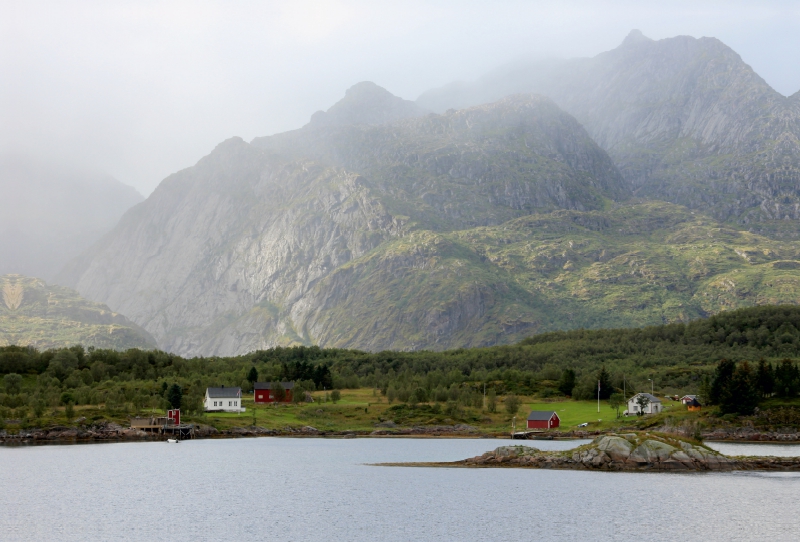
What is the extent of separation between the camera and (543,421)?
467ft

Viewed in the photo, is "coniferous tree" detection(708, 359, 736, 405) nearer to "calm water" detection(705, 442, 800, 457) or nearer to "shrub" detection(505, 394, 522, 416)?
"calm water" detection(705, 442, 800, 457)

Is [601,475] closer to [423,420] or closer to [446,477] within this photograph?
[446,477]

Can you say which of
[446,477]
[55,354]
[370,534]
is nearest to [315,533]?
[370,534]

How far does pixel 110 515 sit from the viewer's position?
66625 mm

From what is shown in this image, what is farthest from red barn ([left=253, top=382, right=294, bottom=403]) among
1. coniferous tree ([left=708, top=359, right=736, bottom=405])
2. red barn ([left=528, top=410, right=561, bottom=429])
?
coniferous tree ([left=708, top=359, right=736, bottom=405])

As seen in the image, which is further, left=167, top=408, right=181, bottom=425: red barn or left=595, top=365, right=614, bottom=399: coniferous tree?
left=595, top=365, right=614, bottom=399: coniferous tree

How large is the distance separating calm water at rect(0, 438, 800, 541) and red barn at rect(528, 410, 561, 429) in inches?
1735

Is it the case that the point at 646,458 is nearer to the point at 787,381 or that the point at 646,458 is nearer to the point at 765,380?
the point at 765,380

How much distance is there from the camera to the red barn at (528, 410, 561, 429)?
142 m

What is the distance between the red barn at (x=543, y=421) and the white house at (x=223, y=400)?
5476cm

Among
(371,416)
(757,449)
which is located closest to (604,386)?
(371,416)

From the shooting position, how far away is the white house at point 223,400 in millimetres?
157750

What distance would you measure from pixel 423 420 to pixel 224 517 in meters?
91.6

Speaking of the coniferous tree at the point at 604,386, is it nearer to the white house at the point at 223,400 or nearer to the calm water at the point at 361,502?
the white house at the point at 223,400
